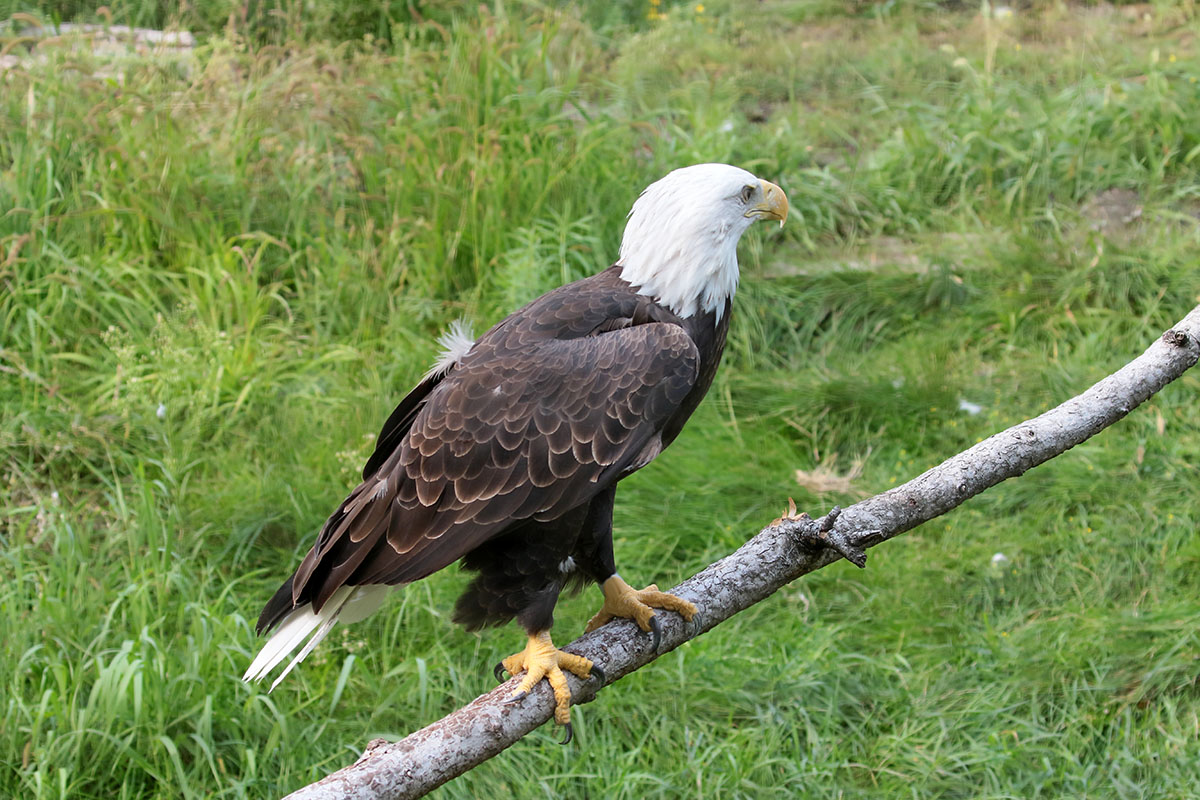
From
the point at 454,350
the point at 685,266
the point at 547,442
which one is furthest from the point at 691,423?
the point at 547,442

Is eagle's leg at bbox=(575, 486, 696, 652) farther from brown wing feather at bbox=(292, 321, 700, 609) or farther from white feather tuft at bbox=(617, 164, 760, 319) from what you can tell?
white feather tuft at bbox=(617, 164, 760, 319)

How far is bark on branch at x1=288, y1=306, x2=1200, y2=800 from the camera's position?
2.19 m

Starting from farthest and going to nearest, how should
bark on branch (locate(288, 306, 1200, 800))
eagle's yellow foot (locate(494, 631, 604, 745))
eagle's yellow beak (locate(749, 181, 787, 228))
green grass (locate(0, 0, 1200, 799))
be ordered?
green grass (locate(0, 0, 1200, 799)) → eagle's yellow beak (locate(749, 181, 787, 228)) → eagle's yellow foot (locate(494, 631, 604, 745)) → bark on branch (locate(288, 306, 1200, 800))

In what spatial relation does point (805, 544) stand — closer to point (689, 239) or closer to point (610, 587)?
point (610, 587)

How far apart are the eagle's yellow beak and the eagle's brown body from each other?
0.30m

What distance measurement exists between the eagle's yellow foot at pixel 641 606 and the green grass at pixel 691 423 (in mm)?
748

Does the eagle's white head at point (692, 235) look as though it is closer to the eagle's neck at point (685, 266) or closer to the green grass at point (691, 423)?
the eagle's neck at point (685, 266)

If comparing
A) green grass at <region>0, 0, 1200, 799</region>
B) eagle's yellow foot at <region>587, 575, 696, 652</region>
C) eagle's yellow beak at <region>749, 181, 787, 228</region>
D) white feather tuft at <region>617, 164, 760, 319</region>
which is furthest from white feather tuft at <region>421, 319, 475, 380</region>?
green grass at <region>0, 0, 1200, 799</region>

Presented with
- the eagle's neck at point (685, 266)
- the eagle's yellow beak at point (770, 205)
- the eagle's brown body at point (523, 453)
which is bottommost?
the eagle's brown body at point (523, 453)

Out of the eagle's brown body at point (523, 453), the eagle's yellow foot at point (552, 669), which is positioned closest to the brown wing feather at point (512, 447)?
the eagle's brown body at point (523, 453)

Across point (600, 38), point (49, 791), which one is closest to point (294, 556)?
point (49, 791)

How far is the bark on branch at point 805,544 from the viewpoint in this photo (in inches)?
86.1

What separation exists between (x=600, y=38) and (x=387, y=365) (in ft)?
10.6

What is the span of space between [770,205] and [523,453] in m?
0.88
